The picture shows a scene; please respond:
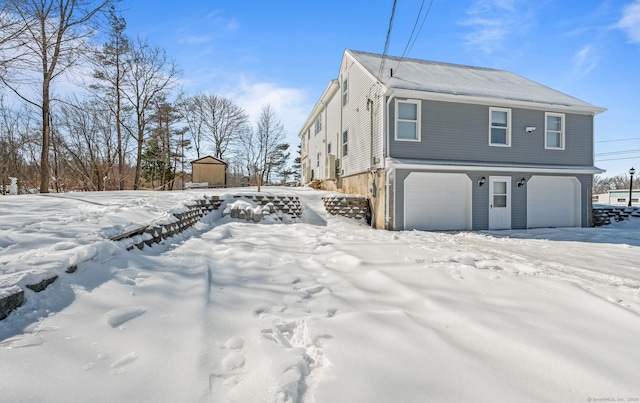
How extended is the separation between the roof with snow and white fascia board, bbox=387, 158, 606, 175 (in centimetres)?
212

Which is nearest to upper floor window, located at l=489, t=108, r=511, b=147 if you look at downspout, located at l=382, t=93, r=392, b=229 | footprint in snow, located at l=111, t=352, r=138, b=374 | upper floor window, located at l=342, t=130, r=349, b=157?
downspout, located at l=382, t=93, r=392, b=229

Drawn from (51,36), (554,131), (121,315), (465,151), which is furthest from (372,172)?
(51,36)

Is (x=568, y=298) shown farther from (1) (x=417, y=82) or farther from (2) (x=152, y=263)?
(1) (x=417, y=82)

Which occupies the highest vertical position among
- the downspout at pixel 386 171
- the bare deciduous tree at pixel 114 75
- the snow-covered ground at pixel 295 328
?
the bare deciduous tree at pixel 114 75

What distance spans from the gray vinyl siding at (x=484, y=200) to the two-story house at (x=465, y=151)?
31 millimetres

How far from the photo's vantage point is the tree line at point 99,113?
323 inches

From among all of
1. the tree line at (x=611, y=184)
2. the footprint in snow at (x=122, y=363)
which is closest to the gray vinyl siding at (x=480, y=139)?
the footprint in snow at (x=122, y=363)

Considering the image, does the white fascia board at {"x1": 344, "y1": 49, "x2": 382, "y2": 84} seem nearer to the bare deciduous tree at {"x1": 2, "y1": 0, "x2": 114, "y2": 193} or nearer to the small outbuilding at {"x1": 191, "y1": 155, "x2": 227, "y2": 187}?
the bare deciduous tree at {"x1": 2, "y1": 0, "x2": 114, "y2": 193}

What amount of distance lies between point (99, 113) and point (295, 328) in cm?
1925

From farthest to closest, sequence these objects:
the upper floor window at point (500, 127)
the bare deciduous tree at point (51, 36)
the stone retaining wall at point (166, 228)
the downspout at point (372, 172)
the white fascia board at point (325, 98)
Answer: the white fascia board at point (325, 98) < the upper floor window at point (500, 127) < the downspout at point (372, 172) < the bare deciduous tree at point (51, 36) < the stone retaining wall at point (166, 228)

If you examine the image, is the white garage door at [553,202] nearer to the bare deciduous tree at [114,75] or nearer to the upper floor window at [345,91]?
the upper floor window at [345,91]

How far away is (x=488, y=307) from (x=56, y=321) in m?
3.09

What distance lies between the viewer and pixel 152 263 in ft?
10.0

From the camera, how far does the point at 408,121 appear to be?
8703 mm
